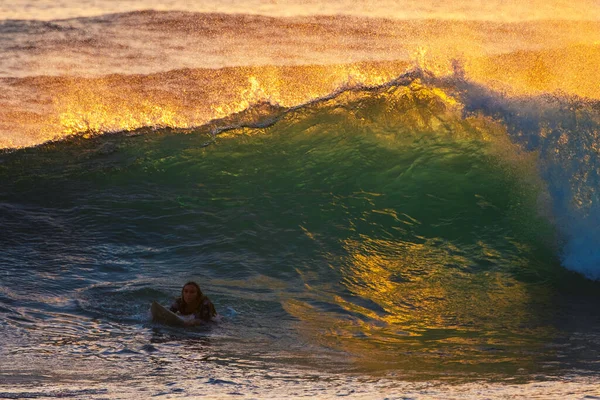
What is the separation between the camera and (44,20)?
788 inches

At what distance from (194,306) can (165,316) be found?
0.30m

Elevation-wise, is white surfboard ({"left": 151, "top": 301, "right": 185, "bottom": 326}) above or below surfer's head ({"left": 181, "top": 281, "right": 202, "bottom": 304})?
below

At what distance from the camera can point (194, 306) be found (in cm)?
706

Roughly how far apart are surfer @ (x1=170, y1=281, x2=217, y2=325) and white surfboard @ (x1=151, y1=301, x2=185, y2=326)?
0.23 ft

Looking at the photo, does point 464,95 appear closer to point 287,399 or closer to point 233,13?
point 287,399

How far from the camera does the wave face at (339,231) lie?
666cm

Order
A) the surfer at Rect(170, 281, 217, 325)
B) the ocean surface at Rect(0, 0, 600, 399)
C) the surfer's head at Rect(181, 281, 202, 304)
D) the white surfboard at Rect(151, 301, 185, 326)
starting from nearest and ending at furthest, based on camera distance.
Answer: the ocean surface at Rect(0, 0, 600, 399) < the white surfboard at Rect(151, 301, 185, 326) < the surfer at Rect(170, 281, 217, 325) < the surfer's head at Rect(181, 281, 202, 304)

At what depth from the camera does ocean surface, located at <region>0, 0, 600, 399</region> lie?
5609mm

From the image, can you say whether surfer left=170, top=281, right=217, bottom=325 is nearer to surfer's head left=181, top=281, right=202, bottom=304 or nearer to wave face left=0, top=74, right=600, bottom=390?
surfer's head left=181, top=281, right=202, bottom=304

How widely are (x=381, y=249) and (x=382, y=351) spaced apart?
2942 millimetres

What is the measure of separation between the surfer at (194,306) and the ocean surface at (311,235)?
154 mm

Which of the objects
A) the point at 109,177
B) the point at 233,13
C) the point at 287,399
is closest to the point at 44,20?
the point at 233,13

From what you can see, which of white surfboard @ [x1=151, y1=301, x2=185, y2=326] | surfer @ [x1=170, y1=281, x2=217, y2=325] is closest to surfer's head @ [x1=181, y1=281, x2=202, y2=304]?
surfer @ [x1=170, y1=281, x2=217, y2=325]

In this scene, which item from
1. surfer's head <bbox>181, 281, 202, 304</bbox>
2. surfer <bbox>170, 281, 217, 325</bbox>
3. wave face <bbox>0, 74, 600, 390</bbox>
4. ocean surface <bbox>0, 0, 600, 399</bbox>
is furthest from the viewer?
surfer's head <bbox>181, 281, 202, 304</bbox>
